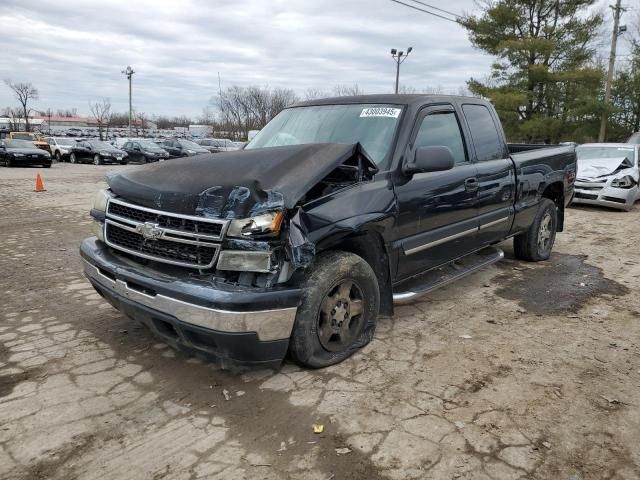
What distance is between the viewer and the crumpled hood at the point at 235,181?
295 cm

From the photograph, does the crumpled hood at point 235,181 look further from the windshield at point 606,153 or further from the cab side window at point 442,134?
the windshield at point 606,153

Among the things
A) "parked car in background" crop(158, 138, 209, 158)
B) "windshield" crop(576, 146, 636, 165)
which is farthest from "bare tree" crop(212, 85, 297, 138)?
"windshield" crop(576, 146, 636, 165)

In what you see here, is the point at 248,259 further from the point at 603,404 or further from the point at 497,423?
the point at 603,404

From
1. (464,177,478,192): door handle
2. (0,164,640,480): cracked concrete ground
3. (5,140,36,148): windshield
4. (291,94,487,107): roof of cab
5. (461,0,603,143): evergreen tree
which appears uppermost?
(461,0,603,143): evergreen tree

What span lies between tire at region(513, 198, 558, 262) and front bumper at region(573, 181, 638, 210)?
549cm

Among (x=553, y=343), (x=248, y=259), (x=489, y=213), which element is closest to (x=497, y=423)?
(x=553, y=343)

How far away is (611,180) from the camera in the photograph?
11148 millimetres

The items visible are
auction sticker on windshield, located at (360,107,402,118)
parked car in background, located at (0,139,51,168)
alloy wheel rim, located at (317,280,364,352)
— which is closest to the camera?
alloy wheel rim, located at (317,280,364,352)

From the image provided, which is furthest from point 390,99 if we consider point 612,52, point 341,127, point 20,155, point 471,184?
point 612,52

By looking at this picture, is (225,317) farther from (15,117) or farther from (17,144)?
(15,117)

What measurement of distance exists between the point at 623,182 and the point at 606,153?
1625 mm

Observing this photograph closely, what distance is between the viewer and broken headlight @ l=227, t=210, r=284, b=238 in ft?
9.48

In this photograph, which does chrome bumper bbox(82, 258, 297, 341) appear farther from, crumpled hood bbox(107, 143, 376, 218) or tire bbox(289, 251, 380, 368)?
crumpled hood bbox(107, 143, 376, 218)

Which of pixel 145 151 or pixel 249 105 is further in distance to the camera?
pixel 249 105
